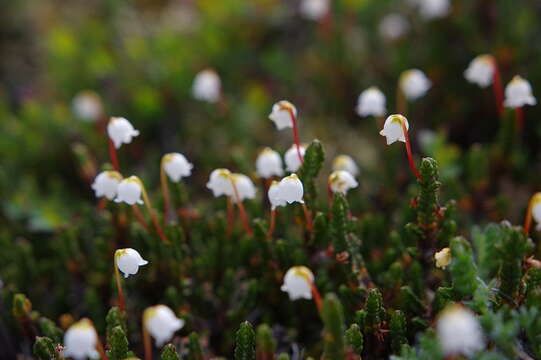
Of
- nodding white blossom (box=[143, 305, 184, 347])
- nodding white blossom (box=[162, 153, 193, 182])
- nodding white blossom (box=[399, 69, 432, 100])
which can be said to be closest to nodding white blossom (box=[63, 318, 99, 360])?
nodding white blossom (box=[143, 305, 184, 347])

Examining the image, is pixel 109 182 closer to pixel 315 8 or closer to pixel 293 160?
pixel 293 160

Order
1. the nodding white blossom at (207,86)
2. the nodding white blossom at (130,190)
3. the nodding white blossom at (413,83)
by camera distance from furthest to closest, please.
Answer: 1. the nodding white blossom at (207,86)
2. the nodding white blossom at (413,83)
3. the nodding white blossom at (130,190)

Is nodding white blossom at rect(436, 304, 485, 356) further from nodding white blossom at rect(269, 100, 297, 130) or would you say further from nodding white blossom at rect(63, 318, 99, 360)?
nodding white blossom at rect(269, 100, 297, 130)

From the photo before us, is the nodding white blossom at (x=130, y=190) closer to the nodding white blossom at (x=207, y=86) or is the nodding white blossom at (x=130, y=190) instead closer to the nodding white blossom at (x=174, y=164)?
the nodding white blossom at (x=174, y=164)

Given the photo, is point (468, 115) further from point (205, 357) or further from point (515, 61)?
point (205, 357)

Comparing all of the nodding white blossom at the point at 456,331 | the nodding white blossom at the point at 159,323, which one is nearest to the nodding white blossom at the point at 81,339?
the nodding white blossom at the point at 159,323
